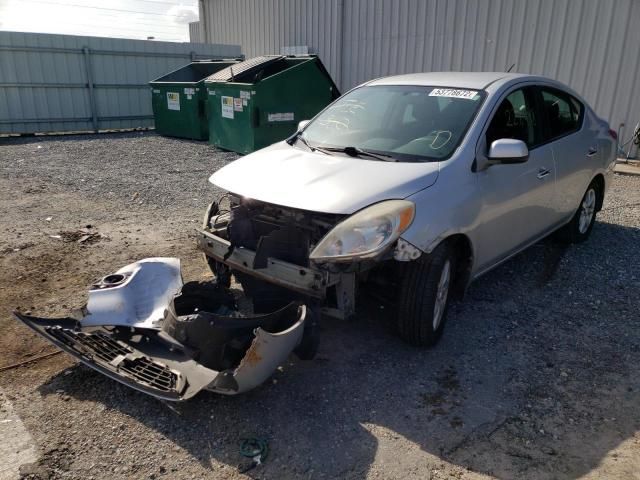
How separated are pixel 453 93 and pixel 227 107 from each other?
736 cm

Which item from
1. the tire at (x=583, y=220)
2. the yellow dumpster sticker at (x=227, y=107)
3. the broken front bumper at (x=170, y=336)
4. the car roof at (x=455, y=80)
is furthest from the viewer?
the yellow dumpster sticker at (x=227, y=107)

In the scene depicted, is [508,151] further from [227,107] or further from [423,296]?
[227,107]

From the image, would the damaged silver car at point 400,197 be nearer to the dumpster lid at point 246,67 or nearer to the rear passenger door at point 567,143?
the rear passenger door at point 567,143

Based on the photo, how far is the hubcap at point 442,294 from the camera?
327 cm

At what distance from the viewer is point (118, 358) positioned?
289 cm

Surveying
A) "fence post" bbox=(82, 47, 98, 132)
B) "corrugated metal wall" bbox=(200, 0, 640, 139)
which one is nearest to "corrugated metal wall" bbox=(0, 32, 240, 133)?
"fence post" bbox=(82, 47, 98, 132)

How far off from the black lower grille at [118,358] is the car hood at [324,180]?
116cm

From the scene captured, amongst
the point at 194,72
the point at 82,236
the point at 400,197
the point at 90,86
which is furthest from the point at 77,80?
the point at 400,197

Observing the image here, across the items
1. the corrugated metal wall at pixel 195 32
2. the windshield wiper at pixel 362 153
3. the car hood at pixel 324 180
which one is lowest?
the car hood at pixel 324 180

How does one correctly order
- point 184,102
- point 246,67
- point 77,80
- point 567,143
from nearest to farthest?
point 567,143 < point 246,67 < point 184,102 < point 77,80

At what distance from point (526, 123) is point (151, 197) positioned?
5.09m

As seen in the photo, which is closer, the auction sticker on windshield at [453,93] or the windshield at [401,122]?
the windshield at [401,122]

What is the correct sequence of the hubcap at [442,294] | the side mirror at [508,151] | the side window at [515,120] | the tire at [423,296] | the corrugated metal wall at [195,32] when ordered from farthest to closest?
the corrugated metal wall at [195,32] < the side window at [515,120] < the side mirror at [508,151] < the hubcap at [442,294] < the tire at [423,296]

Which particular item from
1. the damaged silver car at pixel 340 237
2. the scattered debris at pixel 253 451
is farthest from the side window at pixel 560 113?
the scattered debris at pixel 253 451
